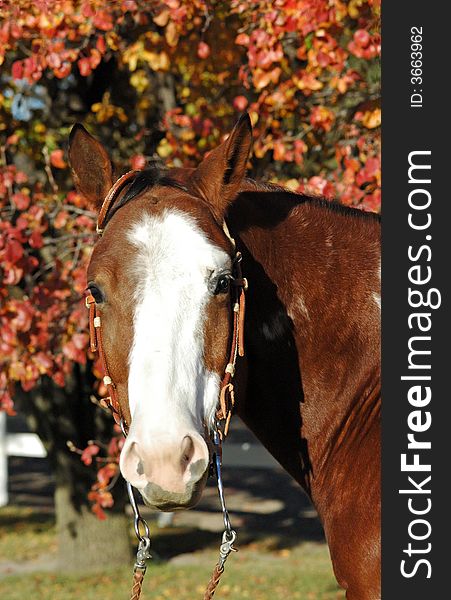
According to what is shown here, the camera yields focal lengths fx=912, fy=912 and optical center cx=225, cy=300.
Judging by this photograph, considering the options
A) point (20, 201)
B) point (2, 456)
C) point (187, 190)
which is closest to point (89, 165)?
point (187, 190)

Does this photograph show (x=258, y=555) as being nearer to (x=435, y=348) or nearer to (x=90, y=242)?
(x=90, y=242)

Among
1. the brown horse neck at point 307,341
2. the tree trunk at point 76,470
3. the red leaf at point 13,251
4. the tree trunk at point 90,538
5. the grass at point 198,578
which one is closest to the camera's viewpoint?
the brown horse neck at point 307,341

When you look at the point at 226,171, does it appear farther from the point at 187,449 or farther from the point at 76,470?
the point at 76,470

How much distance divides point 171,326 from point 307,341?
64 cm

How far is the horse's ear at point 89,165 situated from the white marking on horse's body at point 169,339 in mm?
431

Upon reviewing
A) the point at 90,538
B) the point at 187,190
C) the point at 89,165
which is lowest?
the point at 90,538

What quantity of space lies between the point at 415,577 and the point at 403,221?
1.08m

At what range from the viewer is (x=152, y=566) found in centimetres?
855

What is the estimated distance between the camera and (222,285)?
2775mm

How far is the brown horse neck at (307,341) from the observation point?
3.10 meters

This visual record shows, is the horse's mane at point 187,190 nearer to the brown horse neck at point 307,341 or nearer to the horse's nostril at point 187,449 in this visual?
the brown horse neck at point 307,341

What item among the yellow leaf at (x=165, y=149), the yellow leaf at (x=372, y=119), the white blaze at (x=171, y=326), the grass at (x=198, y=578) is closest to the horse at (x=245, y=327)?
the white blaze at (x=171, y=326)

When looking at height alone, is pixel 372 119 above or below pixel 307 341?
above

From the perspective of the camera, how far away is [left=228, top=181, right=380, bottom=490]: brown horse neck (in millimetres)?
3102
